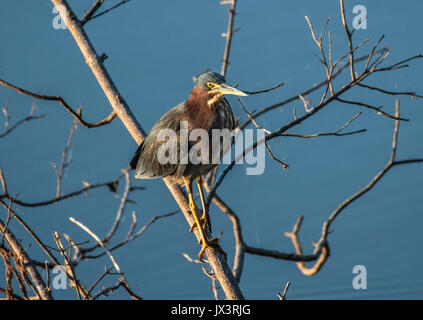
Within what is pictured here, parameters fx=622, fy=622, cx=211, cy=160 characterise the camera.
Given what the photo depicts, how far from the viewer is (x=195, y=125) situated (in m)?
2.18

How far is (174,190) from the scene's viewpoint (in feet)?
7.51

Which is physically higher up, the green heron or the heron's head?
the heron's head

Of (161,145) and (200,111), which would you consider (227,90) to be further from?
(161,145)

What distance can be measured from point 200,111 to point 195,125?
53 mm

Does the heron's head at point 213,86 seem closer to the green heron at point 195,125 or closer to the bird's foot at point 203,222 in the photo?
the green heron at point 195,125

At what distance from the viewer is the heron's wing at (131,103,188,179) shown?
2.20 metres

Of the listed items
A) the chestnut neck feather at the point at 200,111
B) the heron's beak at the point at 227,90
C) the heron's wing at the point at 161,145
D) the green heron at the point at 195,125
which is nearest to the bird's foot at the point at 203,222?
the green heron at the point at 195,125

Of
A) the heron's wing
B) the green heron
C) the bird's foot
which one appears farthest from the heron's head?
the bird's foot

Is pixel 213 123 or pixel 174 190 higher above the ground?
pixel 213 123

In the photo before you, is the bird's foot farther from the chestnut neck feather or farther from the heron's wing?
the chestnut neck feather

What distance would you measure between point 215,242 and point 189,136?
38cm
